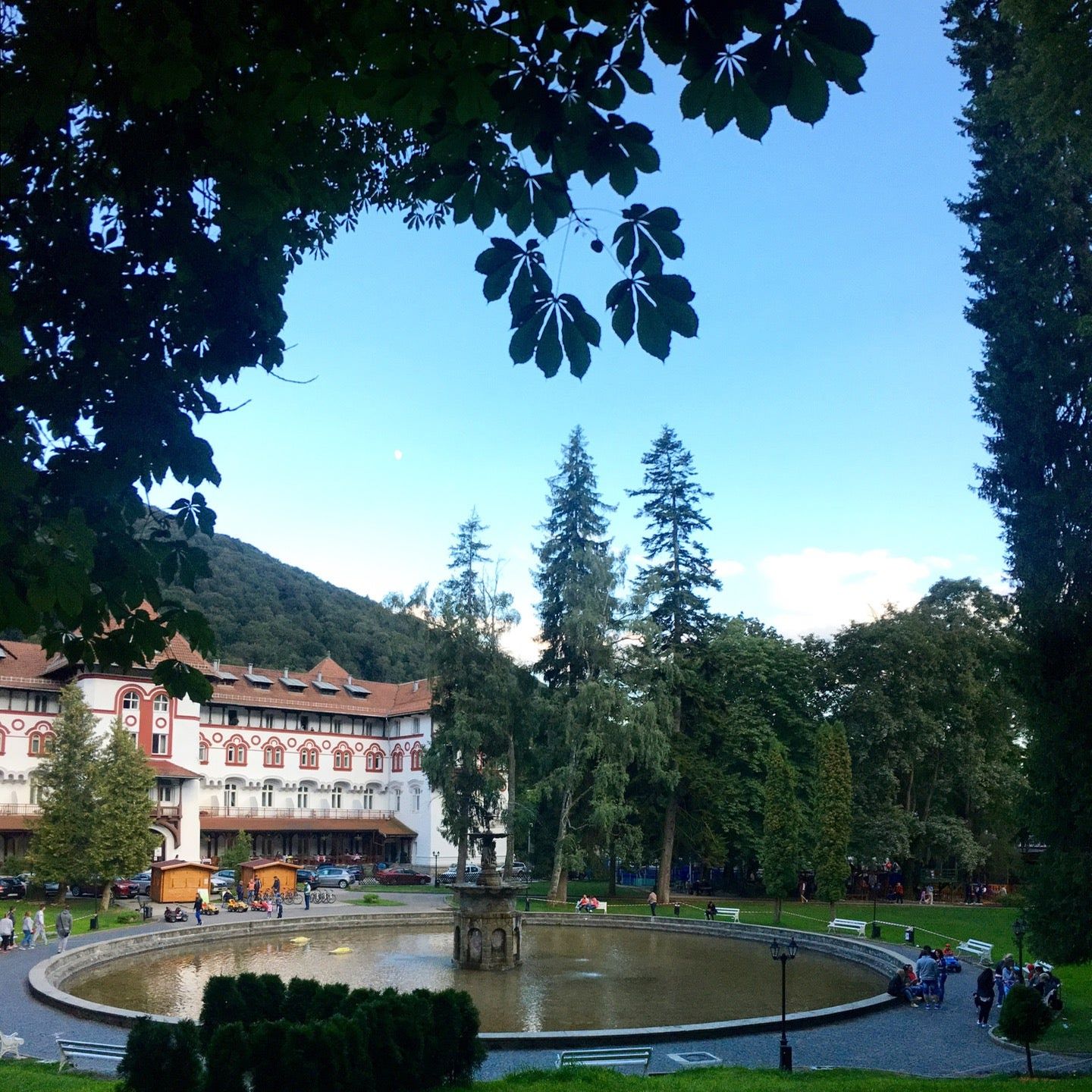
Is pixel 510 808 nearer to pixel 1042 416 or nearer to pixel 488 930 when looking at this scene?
pixel 488 930

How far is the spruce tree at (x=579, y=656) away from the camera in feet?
131

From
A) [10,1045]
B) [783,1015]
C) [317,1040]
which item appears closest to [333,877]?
[10,1045]

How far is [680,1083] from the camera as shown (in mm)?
13008

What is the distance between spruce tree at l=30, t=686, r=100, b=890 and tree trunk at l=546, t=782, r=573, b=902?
54.4 feet

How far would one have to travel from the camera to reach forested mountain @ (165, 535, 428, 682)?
85250 millimetres

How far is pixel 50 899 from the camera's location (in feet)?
133

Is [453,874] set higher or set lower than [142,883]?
lower

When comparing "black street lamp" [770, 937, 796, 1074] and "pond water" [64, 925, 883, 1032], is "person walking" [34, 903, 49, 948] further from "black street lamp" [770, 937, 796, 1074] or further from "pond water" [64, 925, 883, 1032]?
"black street lamp" [770, 937, 796, 1074]

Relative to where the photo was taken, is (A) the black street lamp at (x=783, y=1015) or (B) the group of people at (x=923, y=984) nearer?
(A) the black street lamp at (x=783, y=1015)

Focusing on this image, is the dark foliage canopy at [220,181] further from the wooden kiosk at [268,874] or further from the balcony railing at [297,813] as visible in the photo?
the balcony railing at [297,813]

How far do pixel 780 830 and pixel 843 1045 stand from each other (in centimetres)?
1947

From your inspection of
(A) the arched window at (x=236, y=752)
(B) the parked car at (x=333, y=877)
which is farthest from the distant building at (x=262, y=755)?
(B) the parked car at (x=333, y=877)

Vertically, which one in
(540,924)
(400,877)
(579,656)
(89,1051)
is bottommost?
(400,877)

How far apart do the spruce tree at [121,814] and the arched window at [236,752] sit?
723 inches
